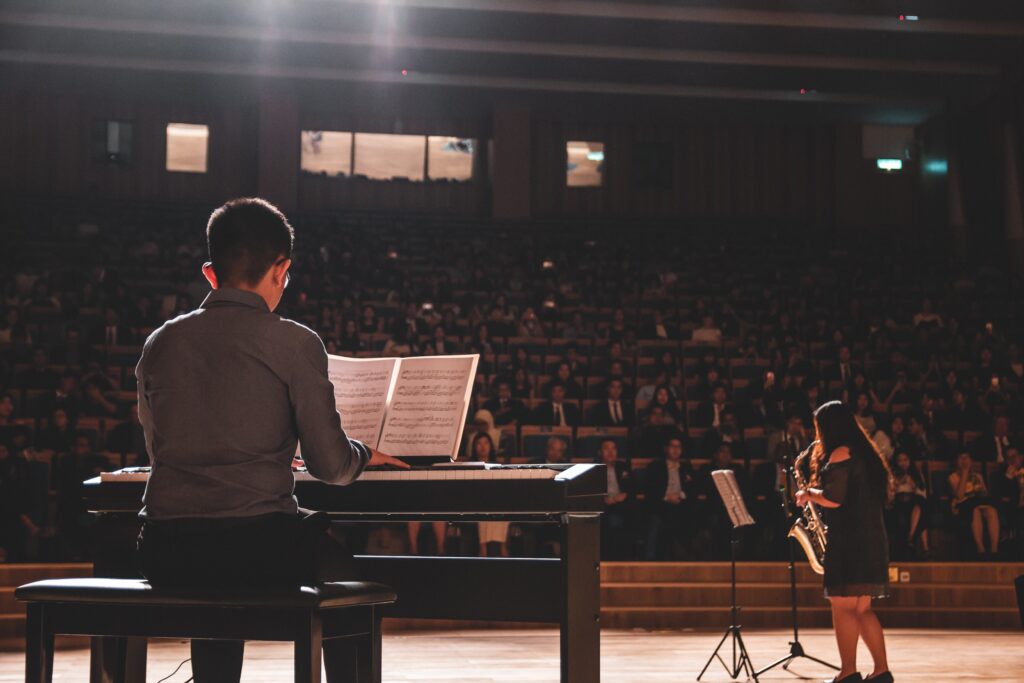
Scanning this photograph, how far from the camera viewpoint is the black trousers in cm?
206

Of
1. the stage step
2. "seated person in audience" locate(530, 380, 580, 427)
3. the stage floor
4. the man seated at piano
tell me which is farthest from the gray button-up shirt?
"seated person in audience" locate(530, 380, 580, 427)

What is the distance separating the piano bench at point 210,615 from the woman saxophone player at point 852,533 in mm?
2447

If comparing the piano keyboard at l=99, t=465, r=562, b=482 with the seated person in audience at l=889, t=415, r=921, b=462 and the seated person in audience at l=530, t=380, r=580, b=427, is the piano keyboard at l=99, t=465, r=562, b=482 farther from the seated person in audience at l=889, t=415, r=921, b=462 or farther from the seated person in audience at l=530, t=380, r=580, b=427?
the seated person in audience at l=889, t=415, r=921, b=462

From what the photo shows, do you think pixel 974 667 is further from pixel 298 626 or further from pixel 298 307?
pixel 298 307

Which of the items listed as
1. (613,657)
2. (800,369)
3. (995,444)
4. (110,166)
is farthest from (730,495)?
(110,166)

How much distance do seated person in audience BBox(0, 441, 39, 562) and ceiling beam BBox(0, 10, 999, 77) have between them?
6.99m

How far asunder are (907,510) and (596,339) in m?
3.65

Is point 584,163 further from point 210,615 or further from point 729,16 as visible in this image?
point 210,615

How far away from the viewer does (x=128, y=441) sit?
7.37 meters

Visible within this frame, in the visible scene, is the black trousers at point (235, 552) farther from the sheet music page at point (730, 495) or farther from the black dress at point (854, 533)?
the sheet music page at point (730, 495)

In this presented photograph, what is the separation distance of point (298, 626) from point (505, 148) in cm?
1325

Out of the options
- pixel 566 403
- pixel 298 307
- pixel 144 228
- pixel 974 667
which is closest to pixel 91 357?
pixel 298 307

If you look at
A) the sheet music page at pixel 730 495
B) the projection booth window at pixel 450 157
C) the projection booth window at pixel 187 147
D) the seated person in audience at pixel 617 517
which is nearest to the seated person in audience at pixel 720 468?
the seated person in audience at pixel 617 517

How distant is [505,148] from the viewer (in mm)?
14938
